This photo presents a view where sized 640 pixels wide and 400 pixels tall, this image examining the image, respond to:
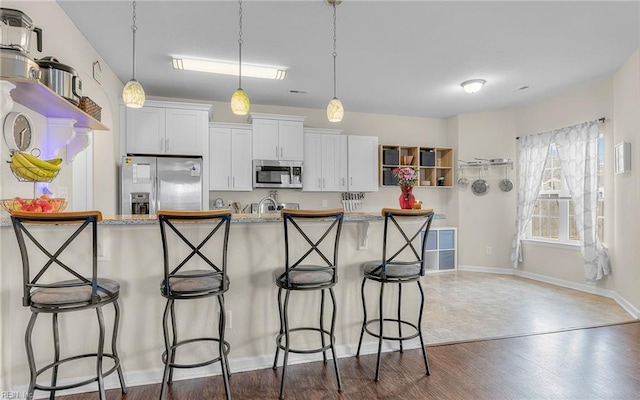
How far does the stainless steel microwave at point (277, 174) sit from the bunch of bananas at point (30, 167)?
118 inches

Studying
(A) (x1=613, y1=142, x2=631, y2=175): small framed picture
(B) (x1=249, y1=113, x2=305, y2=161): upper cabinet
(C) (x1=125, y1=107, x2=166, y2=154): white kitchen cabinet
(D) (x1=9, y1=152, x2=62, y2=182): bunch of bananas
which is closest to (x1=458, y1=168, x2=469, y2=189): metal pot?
(A) (x1=613, y1=142, x2=631, y2=175): small framed picture

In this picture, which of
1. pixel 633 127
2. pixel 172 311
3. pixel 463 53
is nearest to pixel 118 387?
pixel 172 311

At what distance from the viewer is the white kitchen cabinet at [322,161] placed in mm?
5332

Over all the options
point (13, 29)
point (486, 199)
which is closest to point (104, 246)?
point (13, 29)

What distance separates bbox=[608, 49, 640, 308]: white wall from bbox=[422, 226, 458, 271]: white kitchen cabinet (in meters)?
2.16

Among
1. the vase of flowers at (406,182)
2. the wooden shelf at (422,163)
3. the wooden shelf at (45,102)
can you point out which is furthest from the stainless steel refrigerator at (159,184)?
the wooden shelf at (422,163)

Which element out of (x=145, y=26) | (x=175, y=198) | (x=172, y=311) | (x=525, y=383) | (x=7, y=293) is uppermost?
(x=145, y=26)

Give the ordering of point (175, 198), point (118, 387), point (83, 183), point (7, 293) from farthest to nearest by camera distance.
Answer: point (175, 198) → point (83, 183) → point (118, 387) → point (7, 293)

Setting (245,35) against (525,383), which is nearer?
(525,383)

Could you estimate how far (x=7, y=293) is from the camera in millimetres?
1997

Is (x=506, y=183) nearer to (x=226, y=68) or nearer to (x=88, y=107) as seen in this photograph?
(x=226, y=68)

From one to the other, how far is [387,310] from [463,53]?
269 centimetres

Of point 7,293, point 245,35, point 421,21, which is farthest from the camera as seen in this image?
point 245,35

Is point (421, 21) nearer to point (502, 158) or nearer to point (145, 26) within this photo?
point (145, 26)
